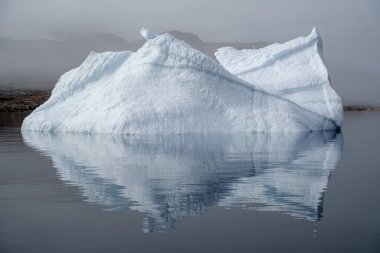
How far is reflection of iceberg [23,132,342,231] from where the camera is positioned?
1048 cm

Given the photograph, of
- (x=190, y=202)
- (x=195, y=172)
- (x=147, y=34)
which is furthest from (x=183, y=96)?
(x=190, y=202)

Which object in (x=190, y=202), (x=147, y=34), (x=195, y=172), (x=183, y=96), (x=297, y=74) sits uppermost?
(x=147, y=34)

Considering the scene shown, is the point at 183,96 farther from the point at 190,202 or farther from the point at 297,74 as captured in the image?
the point at 190,202

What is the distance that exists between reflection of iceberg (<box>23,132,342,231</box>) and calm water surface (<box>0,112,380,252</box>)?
0.10 ft

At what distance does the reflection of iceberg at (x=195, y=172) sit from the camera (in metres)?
10.5

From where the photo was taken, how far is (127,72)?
33438 mm

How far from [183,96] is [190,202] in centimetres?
2094

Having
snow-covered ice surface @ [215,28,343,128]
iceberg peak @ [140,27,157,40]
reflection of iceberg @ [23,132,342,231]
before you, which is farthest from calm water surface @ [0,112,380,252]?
iceberg peak @ [140,27,157,40]

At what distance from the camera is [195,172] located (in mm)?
15078

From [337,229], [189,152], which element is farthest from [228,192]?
[189,152]

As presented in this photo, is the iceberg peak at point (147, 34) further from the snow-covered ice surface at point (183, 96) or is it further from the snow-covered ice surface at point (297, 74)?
the snow-covered ice surface at point (297, 74)

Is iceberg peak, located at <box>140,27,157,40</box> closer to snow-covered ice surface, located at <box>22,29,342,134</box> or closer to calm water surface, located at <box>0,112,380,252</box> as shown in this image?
snow-covered ice surface, located at <box>22,29,342,134</box>

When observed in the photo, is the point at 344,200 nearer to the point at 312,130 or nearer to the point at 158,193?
the point at 158,193

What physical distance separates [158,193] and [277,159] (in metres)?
8.09
